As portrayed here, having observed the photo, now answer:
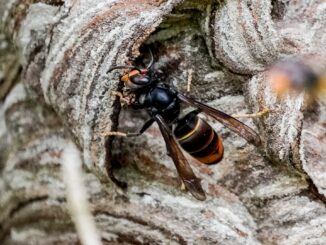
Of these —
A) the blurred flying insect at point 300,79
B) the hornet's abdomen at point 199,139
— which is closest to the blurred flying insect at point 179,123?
the hornet's abdomen at point 199,139

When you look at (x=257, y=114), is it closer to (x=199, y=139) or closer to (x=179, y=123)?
(x=199, y=139)

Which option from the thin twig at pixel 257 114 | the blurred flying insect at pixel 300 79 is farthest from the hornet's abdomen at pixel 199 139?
the blurred flying insect at pixel 300 79

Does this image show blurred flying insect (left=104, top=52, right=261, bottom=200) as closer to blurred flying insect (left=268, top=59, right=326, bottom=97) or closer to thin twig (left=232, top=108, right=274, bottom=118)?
thin twig (left=232, top=108, right=274, bottom=118)

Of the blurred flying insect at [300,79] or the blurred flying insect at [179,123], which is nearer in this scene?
the blurred flying insect at [300,79]

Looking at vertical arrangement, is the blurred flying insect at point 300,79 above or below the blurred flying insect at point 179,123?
above

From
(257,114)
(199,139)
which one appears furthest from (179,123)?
(257,114)

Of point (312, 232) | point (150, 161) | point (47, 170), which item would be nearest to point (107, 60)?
point (150, 161)

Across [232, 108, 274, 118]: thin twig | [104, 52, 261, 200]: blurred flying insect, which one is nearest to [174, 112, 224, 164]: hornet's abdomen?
[104, 52, 261, 200]: blurred flying insect

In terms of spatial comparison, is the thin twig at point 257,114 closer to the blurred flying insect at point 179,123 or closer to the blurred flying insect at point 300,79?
the blurred flying insect at point 179,123
